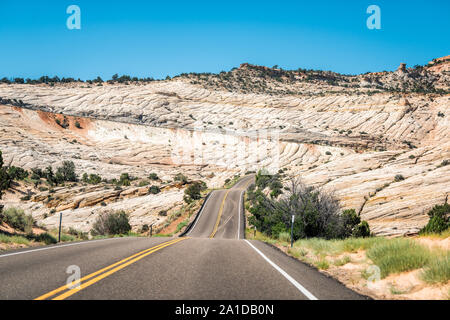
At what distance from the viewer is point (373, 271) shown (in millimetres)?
7277

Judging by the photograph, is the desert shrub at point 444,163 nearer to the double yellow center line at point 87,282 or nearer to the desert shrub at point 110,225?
the desert shrub at point 110,225

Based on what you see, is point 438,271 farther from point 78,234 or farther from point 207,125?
point 207,125

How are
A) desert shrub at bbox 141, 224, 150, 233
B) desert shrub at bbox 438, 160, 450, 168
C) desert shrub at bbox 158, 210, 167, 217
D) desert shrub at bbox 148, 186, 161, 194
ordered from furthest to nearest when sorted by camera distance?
desert shrub at bbox 148, 186, 161, 194, desert shrub at bbox 158, 210, 167, 217, desert shrub at bbox 141, 224, 150, 233, desert shrub at bbox 438, 160, 450, 168

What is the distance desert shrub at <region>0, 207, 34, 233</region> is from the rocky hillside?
30770 millimetres

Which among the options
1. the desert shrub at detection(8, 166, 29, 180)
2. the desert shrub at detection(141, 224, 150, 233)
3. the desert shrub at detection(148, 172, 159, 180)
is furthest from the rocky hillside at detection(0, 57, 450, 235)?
the desert shrub at detection(141, 224, 150, 233)

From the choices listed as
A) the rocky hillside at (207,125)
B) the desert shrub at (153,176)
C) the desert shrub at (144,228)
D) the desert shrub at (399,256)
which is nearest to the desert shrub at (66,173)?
the rocky hillside at (207,125)

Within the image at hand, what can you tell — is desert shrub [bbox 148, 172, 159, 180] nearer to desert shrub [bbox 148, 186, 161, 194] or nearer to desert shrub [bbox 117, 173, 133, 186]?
desert shrub [bbox 117, 173, 133, 186]

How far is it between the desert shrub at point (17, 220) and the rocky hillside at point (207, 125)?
30.8 metres

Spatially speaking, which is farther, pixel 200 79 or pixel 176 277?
pixel 200 79

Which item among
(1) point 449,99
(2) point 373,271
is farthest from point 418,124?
(2) point 373,271

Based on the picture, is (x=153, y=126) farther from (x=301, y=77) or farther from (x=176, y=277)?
(x=176, y=277)

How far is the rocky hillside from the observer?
81062mm

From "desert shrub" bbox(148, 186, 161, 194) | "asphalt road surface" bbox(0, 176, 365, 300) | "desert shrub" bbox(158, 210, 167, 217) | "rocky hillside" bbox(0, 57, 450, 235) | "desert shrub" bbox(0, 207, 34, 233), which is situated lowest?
"desert shrub" bbox(158, 210, 167, 217)
